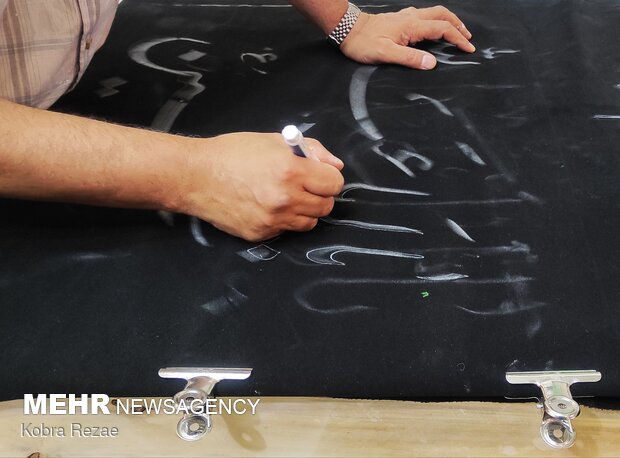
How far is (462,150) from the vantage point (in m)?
0.79

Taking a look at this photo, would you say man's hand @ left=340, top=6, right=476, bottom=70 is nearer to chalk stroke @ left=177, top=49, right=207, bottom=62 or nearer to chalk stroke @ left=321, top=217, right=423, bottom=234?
chalk stroke @ left=177, top=49, right=207, bottom=62

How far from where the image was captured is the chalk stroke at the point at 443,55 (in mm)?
982

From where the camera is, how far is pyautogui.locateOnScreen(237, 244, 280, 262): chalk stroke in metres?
0.67

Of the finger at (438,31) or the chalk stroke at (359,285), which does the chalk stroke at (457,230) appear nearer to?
the chalk stroke at (359,285)

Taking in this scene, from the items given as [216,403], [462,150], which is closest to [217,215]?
[216,403]

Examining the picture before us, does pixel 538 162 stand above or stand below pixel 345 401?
above

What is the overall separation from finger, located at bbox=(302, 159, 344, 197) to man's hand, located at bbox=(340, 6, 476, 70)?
389 millimetres

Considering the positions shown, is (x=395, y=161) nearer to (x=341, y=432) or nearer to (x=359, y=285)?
(x=359, y=285)

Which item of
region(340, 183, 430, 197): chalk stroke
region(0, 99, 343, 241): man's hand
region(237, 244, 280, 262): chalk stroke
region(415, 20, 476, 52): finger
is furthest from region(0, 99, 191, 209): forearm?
region(415, 20, 476, 52): finger

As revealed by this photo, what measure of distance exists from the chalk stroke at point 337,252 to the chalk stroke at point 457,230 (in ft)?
0.19

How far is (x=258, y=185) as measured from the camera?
0.66 meters

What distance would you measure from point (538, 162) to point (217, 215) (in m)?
0.42

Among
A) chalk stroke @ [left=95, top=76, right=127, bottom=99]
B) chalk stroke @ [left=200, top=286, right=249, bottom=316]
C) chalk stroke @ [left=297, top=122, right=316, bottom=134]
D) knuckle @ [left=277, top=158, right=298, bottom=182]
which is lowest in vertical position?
chalk stroke @ [left=200, top=286, right=249, bottom=316]

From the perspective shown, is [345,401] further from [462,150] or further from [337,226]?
[462,150]
